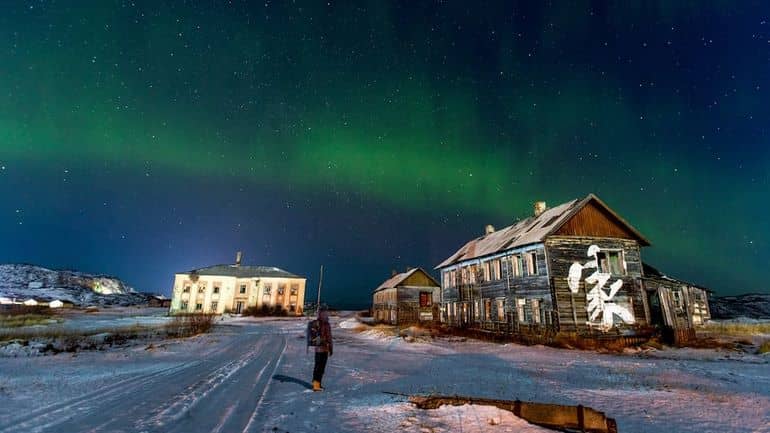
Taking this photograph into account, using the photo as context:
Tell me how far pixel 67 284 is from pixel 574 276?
Result: 565ft

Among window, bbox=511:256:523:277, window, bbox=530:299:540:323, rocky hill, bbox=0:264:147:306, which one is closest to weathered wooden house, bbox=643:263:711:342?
window, bbox=530:299:540:323

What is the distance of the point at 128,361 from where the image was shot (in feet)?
42.0

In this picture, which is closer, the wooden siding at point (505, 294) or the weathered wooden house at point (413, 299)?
the wooden siding at point (505, 294)

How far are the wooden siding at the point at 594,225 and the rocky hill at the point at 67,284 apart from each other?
110017mm

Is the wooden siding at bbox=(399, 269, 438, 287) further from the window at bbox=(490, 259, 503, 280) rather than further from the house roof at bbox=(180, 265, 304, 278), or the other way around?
the house roof at bbox=(180, 265, 304, 278)

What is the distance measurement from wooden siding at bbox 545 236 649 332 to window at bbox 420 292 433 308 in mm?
24502

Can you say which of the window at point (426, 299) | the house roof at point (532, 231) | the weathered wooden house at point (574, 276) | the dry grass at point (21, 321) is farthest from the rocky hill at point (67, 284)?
the weathered wooden house at point (574, 276)

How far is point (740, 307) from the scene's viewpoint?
6888cm

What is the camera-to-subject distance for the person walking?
320 inches

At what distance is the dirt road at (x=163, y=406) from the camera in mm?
5359

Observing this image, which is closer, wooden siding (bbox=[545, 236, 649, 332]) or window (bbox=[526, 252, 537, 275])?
wooden siding (bbox=[545, 236, 649, 332])

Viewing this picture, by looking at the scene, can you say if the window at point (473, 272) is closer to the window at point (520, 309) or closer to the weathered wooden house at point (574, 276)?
the weathered wooden house at point (574, 276)

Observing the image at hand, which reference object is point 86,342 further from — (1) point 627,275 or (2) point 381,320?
(2) point 381,320

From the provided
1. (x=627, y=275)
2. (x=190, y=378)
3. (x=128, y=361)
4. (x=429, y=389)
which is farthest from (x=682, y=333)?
(x=128, y=361)
